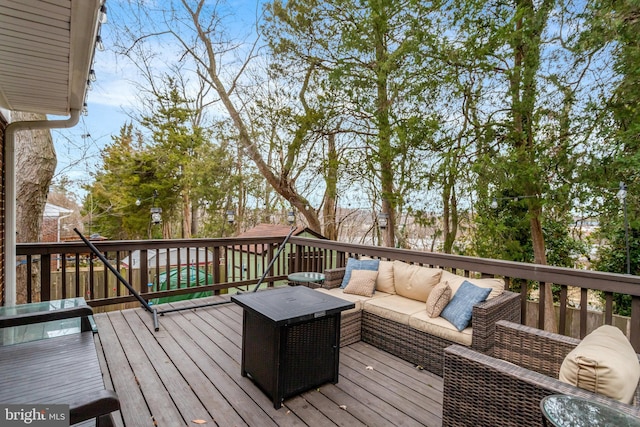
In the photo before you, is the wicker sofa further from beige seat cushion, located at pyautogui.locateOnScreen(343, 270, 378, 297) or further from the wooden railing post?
the wooden railing post

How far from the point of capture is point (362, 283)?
3.66m

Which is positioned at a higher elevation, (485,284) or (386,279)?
(485,284)

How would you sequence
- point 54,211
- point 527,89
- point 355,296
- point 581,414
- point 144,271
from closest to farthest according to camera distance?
1. point 581,414
2. point 355,296
3. point 144,271
4. point 527,89
5. point 54,211

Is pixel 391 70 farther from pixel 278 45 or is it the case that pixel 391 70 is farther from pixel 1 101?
pixel 1 101

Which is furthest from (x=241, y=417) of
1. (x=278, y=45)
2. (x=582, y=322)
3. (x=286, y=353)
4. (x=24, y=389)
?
(x=278, y=45)

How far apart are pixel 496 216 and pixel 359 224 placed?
558 centimetres

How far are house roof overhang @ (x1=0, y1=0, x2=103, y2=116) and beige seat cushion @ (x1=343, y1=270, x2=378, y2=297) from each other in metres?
3.06

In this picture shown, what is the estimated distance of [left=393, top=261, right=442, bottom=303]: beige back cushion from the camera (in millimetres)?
3316

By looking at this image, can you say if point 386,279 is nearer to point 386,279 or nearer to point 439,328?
point 386,279

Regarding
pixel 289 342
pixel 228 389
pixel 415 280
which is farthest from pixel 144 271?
pixel 415 280

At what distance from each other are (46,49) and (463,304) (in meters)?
3.49

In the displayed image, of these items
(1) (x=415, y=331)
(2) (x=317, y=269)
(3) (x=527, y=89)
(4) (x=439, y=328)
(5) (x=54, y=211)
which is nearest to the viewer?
(4) (x=439, y=328)

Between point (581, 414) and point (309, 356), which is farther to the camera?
point (309, 356)

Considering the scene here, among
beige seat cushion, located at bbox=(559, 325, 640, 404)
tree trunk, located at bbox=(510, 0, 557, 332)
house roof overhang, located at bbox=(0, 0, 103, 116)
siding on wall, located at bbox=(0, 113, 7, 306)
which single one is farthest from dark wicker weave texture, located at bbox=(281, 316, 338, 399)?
tree trunk, located at bbox=(510, 0, 557, 332)
